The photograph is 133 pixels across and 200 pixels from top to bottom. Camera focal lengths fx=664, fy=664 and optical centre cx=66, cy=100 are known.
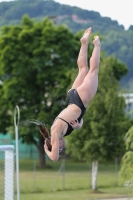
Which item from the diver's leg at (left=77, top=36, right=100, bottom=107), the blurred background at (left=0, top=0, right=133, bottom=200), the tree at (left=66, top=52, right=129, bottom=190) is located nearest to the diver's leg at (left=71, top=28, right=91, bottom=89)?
the diver's leg at (left=77, top=36, right=100, bottom=107)

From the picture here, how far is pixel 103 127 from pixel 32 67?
44.7 ft

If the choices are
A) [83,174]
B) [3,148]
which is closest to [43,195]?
[83,174]

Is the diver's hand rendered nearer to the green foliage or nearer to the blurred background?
the blurred background

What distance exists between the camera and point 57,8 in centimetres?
16375

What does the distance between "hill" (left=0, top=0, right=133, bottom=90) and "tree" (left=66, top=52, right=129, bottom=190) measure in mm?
107308

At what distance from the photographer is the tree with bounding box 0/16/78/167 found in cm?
3809

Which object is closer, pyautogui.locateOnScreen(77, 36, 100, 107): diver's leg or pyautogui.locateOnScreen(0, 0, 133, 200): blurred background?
pyautogui.locateOnScreen(77, 36, 100, 107): diver's leg

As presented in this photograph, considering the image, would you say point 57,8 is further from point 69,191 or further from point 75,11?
point 69,191

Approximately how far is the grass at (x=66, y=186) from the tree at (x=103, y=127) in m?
1.50

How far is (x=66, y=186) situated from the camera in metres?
29.1

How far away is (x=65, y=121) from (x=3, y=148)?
4.89 meters

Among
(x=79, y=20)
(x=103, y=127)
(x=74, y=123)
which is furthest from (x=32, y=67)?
(x=79, y=20)

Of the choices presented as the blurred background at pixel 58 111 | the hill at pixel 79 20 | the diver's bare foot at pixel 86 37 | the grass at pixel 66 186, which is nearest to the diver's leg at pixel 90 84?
the diver's bare foot at pixel 86 37

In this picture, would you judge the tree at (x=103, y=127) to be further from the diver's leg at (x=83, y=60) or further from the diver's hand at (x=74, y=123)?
the diver's hand at (x=74, y=123)
